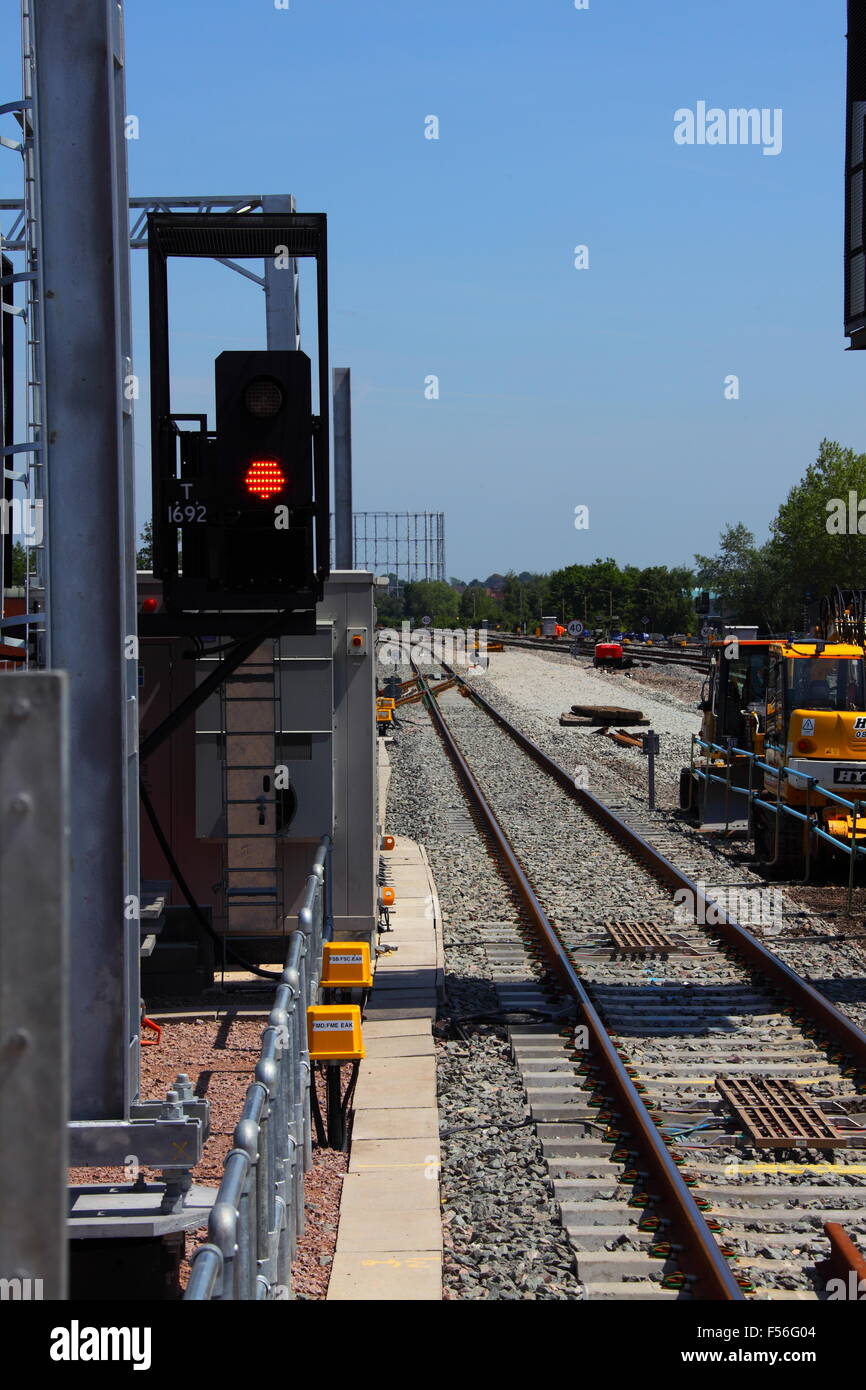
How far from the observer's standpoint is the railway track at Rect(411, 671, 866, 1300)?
6.42 meters

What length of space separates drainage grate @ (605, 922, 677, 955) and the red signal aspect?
19.8ft

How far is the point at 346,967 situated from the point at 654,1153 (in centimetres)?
263

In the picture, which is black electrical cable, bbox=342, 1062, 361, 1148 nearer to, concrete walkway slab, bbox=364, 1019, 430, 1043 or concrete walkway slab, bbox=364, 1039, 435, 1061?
concrete walkway slab, bbox=364, 1039, 435, 1061

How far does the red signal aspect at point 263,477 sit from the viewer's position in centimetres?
804

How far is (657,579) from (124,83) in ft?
437

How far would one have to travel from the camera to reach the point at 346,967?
366 inches

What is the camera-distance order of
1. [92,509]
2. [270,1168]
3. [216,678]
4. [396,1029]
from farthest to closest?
[396,1029] → [216,678] → [92,509] → [270,1168]

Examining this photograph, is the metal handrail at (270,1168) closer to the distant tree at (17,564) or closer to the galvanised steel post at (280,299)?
the distant tree at (17,564)

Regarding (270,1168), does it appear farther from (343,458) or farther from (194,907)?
(343,458)

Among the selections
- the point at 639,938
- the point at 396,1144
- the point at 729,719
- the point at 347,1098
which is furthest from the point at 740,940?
the point at 729,719

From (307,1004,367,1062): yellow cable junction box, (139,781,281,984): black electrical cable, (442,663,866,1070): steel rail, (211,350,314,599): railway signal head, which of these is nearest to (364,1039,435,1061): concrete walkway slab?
(139,781,281,984): black electrical cable

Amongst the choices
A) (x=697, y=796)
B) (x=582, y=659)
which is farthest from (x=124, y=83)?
(x=582, y=659)
